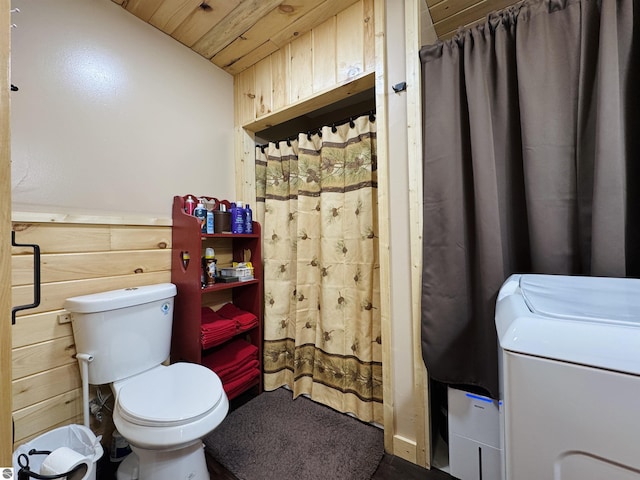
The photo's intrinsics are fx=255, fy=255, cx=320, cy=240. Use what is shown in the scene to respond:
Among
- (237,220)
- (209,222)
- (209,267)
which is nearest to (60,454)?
(209,267)

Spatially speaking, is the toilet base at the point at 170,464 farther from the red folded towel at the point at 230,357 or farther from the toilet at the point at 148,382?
the red folded towel at the point at 230,357

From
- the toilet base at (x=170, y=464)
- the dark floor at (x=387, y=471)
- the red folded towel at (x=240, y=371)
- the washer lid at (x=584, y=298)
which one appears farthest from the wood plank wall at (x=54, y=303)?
the washer lid at (x=584, y=298)

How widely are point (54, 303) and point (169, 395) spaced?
67cm

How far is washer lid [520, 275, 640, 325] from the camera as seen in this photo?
0.52 metres

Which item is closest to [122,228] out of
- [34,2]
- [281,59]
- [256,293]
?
[256,293]

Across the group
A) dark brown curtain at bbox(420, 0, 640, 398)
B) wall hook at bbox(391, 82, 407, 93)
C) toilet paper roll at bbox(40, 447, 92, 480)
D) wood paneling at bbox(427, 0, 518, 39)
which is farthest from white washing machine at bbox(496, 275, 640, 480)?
wood paneling at bbox(427, 0, 518, 39)

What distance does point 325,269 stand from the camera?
165cm

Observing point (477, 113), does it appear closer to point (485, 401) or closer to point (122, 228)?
point (485, 401)

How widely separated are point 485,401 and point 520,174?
0.95m

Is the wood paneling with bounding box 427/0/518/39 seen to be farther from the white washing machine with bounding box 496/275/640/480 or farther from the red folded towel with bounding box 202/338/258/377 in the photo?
the red folded towel with bounding box 202/338/258/377

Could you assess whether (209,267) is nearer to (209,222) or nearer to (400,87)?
(209,222)

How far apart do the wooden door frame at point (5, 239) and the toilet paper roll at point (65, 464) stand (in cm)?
58

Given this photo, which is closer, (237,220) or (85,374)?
(85,374)

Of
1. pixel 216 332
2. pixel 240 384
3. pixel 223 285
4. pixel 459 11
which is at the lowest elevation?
pixel 240 384
